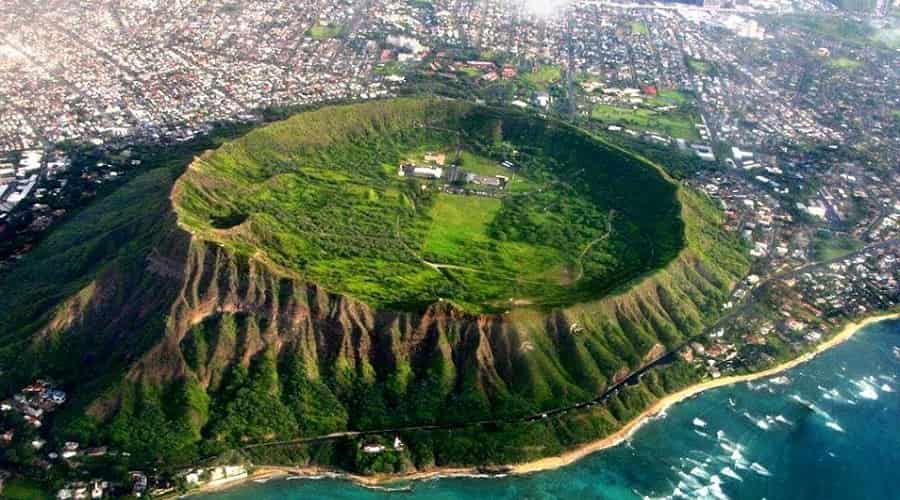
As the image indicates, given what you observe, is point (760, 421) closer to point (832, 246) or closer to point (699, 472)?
point (699, 472)

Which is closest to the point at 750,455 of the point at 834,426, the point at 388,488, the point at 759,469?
the point at 759,469

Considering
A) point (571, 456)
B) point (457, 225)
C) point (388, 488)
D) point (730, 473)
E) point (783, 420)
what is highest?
point (457, 225)

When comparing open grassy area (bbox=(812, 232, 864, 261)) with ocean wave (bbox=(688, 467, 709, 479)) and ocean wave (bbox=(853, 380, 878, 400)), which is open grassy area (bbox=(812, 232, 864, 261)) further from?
ocean wave (bbox=(688, 467, 709, 479))

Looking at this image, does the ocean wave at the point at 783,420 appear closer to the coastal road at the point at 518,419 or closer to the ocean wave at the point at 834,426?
the ocean wave at the point at 834,426

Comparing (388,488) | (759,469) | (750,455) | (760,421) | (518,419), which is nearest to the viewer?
(388,488)

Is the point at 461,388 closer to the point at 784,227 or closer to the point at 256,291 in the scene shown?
the point at 256,291

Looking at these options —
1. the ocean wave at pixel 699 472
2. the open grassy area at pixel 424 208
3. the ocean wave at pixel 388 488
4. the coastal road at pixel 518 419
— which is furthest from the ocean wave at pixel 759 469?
the ocean wave at pixel 388 488

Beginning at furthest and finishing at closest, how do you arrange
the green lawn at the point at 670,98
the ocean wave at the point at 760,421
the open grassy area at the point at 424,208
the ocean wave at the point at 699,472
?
the green lawn at the point at 670,98, the open grassy area at the point at 424,208, the ocean wave at the point at 760,421, the ocean wave at the point at 699,472

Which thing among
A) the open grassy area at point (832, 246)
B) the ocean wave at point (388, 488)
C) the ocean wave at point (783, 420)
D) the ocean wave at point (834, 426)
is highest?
the ocean wave at point (388, 488)
